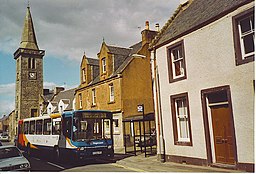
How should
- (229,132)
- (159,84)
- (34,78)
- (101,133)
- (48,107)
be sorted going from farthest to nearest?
(34,78)
(48,107)
(101,133)
(159,84)
(229,132)

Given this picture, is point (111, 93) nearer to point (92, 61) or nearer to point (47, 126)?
point (92, 61)

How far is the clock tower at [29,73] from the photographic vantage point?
1578 inches

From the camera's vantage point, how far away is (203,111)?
1030 cm

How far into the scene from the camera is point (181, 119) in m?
11.7

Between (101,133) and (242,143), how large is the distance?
706cm

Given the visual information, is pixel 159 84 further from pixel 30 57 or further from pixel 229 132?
pixel 30 57

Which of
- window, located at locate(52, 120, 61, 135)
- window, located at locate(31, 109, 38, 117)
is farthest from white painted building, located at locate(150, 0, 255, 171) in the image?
window, located at locate(31, 109, 38, 117)

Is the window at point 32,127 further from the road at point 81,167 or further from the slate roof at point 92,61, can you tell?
the slate roof at point 92,61

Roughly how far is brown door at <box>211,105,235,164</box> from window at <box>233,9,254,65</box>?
1905 mm

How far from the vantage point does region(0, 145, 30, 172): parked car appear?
365 inches

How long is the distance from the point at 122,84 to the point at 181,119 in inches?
421

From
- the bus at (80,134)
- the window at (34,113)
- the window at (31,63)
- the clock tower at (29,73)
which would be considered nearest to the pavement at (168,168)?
the bus at (80,134)

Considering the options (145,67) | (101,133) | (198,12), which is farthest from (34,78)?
(198,12)

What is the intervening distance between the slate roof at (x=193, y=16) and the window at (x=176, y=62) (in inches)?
17.9
